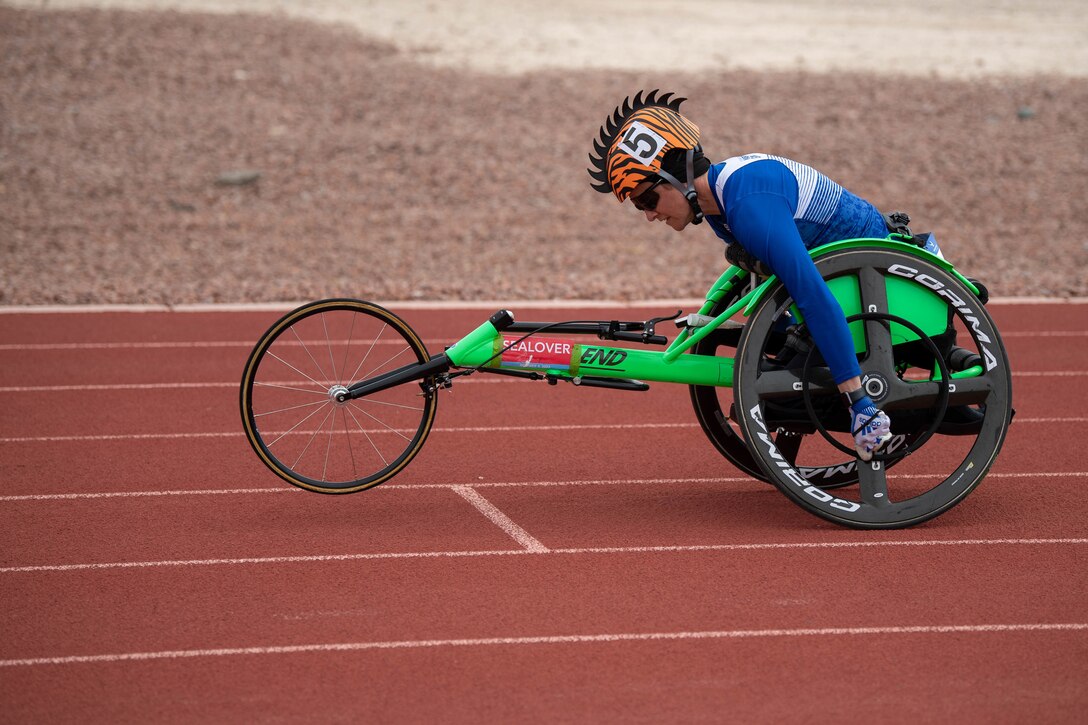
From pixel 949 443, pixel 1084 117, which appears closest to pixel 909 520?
pixel 949 443

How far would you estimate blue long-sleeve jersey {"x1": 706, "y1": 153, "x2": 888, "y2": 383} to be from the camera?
437 cm

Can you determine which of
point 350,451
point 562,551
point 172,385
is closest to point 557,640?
point 562,551

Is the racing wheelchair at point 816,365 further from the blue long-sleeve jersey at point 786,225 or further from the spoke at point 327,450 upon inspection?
the spoke at point 327,450

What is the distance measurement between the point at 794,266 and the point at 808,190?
379 mm

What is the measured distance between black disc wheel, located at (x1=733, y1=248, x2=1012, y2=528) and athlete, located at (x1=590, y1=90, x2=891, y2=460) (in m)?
0.15

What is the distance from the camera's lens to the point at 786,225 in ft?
14.4

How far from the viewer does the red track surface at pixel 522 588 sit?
349 cm

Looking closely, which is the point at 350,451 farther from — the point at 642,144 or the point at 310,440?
the point at 642,144

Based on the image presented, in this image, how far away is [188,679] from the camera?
3.59 m

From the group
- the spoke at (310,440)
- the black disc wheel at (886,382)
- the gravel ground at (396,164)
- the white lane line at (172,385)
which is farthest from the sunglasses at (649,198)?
the gravel ground at (396,164)

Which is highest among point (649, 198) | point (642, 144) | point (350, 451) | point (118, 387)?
point (642, 144)

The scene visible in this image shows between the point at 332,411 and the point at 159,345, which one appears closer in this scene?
the point at 332,411

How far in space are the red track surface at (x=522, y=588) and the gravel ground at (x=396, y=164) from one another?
4.59m

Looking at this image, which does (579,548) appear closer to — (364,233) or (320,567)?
(320,567)
